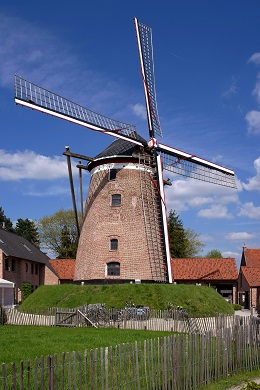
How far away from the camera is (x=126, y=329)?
71.6ft

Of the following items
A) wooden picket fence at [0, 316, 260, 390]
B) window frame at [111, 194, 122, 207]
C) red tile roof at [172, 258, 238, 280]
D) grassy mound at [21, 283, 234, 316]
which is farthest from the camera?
red tile roof at [172, 258, 238, 280]

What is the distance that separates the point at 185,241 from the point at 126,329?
37179 millimetres

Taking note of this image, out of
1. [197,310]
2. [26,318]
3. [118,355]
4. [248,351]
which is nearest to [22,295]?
[26,318]

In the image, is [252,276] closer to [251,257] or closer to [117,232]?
[251,257]

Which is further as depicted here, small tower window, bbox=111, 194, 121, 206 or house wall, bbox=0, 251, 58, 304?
house wall, bbox=0, 251, 58, 304

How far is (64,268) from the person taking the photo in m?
52.4

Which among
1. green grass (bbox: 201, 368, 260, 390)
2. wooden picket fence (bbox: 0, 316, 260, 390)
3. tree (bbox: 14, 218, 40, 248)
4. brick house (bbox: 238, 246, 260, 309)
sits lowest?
brick house (bbox: 238, 246, 260, 309)

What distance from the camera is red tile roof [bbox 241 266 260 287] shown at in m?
43.0

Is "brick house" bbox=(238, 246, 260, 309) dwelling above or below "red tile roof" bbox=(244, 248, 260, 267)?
below

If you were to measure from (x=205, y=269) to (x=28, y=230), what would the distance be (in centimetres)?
3323

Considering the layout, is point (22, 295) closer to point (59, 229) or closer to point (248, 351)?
point (59, 229)

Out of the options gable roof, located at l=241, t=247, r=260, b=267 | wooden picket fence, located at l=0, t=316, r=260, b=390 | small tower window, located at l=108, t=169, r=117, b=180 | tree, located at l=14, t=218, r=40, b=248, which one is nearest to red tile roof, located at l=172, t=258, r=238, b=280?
gable roof, located at l=241, t=247, r=260, b=267

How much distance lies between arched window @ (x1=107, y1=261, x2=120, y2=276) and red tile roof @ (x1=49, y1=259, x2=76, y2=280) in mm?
23727

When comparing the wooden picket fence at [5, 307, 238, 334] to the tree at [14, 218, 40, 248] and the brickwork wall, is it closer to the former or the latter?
the brickwork wall
